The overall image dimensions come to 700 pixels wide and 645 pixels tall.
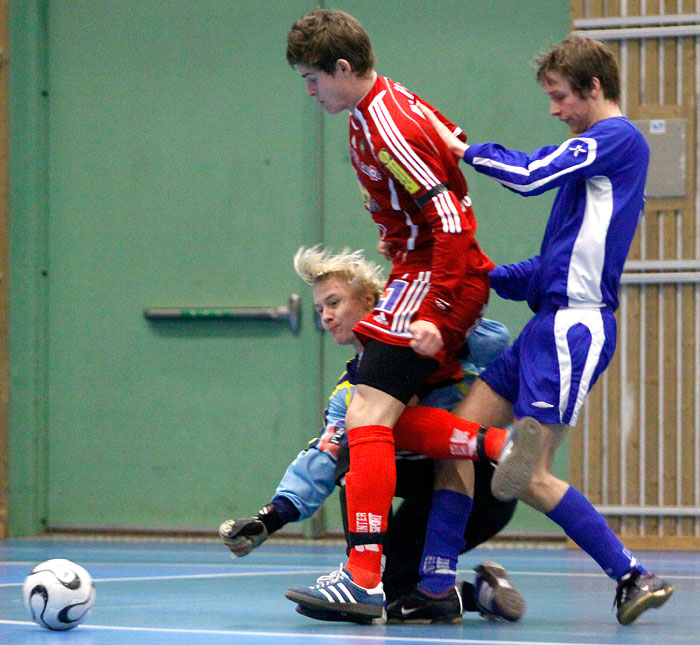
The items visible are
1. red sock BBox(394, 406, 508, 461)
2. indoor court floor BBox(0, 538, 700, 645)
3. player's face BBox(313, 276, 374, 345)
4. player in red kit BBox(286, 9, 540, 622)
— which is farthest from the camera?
player's face BBox(313, 276, 374, 345)

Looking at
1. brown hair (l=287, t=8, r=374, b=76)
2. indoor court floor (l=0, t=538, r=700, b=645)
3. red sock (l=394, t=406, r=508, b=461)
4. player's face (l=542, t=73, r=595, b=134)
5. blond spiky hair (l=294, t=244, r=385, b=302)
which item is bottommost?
indoor court floor (l=0, t=538, r=700, b=645)

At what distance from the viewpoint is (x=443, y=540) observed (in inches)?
133

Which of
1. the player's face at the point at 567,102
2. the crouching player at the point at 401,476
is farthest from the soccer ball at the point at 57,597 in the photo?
the player's face at the point at 567,102

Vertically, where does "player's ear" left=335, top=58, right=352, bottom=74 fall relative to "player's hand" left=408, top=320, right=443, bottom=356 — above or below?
above

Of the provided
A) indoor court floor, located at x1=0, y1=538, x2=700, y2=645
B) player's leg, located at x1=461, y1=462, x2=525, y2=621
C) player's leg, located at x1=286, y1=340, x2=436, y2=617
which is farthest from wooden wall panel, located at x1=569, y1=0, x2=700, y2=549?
player's leg, located at x1=286, y1=340, x2=436, y2=617

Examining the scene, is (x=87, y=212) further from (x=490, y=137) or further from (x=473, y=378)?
(x=473, y=378)

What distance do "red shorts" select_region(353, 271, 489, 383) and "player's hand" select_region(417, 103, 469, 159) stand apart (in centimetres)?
36

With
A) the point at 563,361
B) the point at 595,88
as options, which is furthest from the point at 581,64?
the point at 563,361

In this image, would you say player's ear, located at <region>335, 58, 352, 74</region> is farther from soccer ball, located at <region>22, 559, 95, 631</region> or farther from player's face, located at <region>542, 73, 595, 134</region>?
soccer ball, located at <region>22, 559, 95, 631</region>

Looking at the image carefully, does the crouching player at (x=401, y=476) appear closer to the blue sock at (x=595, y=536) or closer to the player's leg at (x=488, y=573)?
the player's leg at (x=488, y=573)

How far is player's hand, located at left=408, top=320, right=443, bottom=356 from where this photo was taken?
326 cm

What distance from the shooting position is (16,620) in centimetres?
335

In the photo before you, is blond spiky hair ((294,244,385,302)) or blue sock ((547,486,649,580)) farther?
blond spiky hair ((294,244,385,302))

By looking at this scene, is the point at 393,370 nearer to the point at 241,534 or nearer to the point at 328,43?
the point at 241,534
